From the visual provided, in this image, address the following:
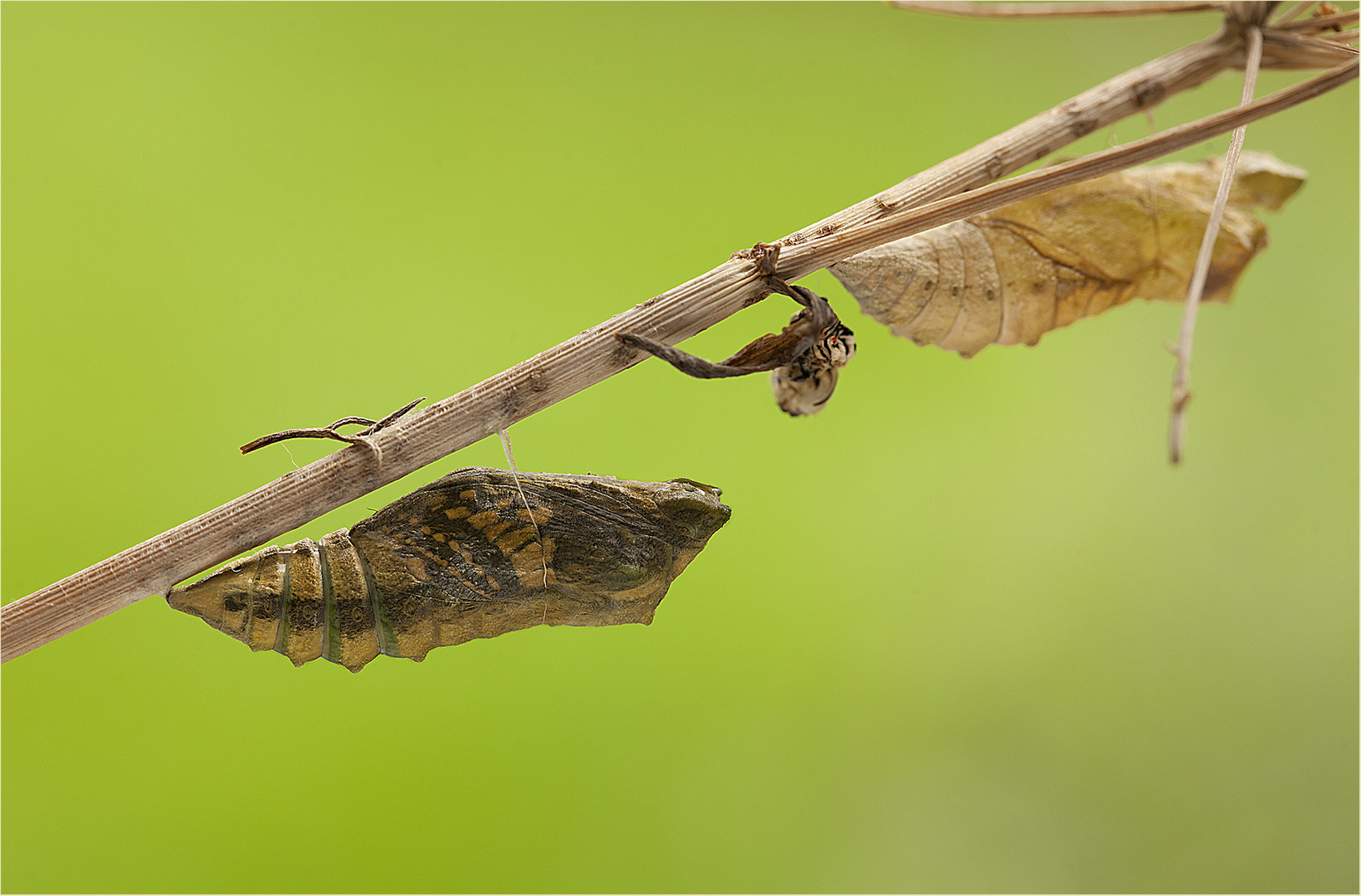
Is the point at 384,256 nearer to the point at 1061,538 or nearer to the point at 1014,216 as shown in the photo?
the point at 1014,216

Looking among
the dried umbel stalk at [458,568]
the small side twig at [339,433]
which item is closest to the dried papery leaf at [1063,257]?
the dried umbel stalk at [458,568]

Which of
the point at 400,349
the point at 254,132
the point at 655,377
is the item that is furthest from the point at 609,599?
the point at 254,132

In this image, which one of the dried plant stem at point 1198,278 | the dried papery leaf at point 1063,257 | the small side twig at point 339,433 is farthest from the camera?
the dried papery leaf at point 1063,257

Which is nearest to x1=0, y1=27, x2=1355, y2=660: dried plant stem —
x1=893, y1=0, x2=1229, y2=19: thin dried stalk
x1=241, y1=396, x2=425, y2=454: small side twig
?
x1=241, y1=396, x2=425, y2=454: small side twig

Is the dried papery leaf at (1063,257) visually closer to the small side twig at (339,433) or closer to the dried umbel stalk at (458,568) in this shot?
the dried umbel stalk at (458,568)

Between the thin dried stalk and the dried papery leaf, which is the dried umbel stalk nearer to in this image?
the dried papery leaf
